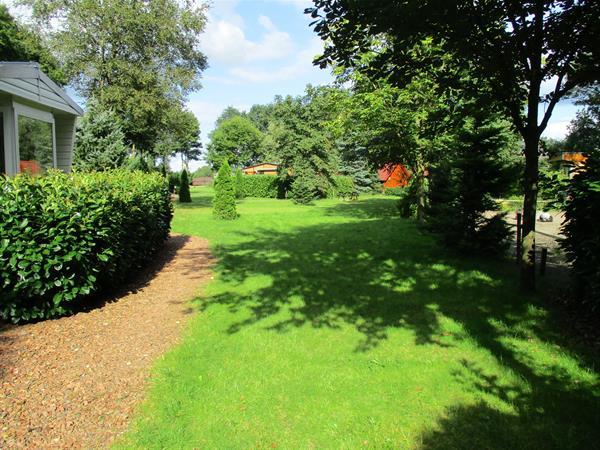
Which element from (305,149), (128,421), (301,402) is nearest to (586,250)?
(301,402)

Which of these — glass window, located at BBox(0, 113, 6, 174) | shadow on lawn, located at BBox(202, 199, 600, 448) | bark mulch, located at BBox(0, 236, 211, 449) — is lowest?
bark mulch, located at BBox(0, 236, 211, 449)

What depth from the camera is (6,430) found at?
289 centimetres

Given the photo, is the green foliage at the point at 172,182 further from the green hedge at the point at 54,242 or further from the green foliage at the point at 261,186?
the green hedge at the point at 54,242

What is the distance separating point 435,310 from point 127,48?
2329cm

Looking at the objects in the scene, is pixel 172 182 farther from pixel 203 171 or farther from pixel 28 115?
pixel 203 171

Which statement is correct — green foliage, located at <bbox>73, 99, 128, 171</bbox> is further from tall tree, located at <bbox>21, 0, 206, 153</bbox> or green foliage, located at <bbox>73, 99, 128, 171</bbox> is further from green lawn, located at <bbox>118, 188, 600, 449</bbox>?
green lawn, located at <bbox>118, 188, 600, 449</bbox>

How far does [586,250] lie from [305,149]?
26.7 m

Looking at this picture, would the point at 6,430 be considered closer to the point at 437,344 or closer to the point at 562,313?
the point at 437,344

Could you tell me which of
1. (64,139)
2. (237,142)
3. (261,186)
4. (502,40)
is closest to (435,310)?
(502,40)

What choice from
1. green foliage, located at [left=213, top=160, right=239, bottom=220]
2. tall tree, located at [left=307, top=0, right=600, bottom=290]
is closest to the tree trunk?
tall tree, located at [left=307, top=0, right=600, bottom=290]

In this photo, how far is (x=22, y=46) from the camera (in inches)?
977

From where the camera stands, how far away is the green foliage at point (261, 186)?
125ft

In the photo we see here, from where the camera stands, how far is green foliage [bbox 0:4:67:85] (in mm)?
22125

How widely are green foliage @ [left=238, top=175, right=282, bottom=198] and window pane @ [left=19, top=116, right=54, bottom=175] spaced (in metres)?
28.4
